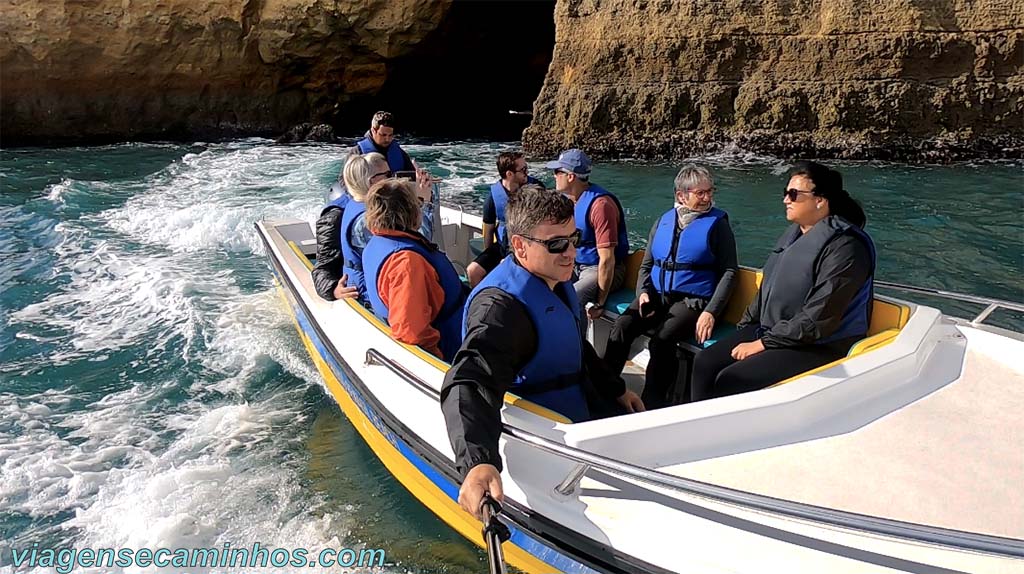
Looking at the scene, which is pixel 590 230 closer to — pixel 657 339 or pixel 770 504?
pixel 657 339

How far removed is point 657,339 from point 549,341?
1379mm

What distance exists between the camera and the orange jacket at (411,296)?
3074mm

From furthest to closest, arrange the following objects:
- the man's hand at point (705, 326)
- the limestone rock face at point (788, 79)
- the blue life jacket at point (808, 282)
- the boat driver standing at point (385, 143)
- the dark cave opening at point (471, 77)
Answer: the dark cave opening at point (471, 77), the limestone rock face at point (788, 79), the boat driver standing at point (385, 143), the man's hand at point (705, 326), the blue life jacket at point (808, 282)

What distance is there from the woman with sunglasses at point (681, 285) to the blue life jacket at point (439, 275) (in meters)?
0.93

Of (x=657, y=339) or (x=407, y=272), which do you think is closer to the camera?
(x=407, y=272)

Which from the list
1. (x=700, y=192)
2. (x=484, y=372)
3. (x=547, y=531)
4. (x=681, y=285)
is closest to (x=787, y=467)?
(x=547, y=531)

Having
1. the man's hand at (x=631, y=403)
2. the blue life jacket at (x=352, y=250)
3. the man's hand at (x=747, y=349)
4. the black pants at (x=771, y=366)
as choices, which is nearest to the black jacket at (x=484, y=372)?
the man's hand at (x=631, y=403)

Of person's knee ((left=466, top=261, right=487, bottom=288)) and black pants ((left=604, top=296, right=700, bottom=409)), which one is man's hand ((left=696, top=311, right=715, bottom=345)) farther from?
person's knee ((left=466, top=261, right=487, bottom=288))

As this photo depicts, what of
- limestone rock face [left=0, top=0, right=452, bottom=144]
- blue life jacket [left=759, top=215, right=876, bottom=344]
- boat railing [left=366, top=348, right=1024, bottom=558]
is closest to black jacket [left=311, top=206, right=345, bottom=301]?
boat railing [left=366, top=348, right=1024, bottom=558]

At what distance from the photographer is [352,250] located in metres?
3.95

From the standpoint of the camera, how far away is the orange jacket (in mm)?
3074

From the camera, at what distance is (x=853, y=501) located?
89.7 inches

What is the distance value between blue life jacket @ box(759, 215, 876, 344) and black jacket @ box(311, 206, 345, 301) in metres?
2.38

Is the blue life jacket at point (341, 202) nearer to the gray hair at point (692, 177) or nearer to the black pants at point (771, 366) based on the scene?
the gray hair at point (692, 177)
